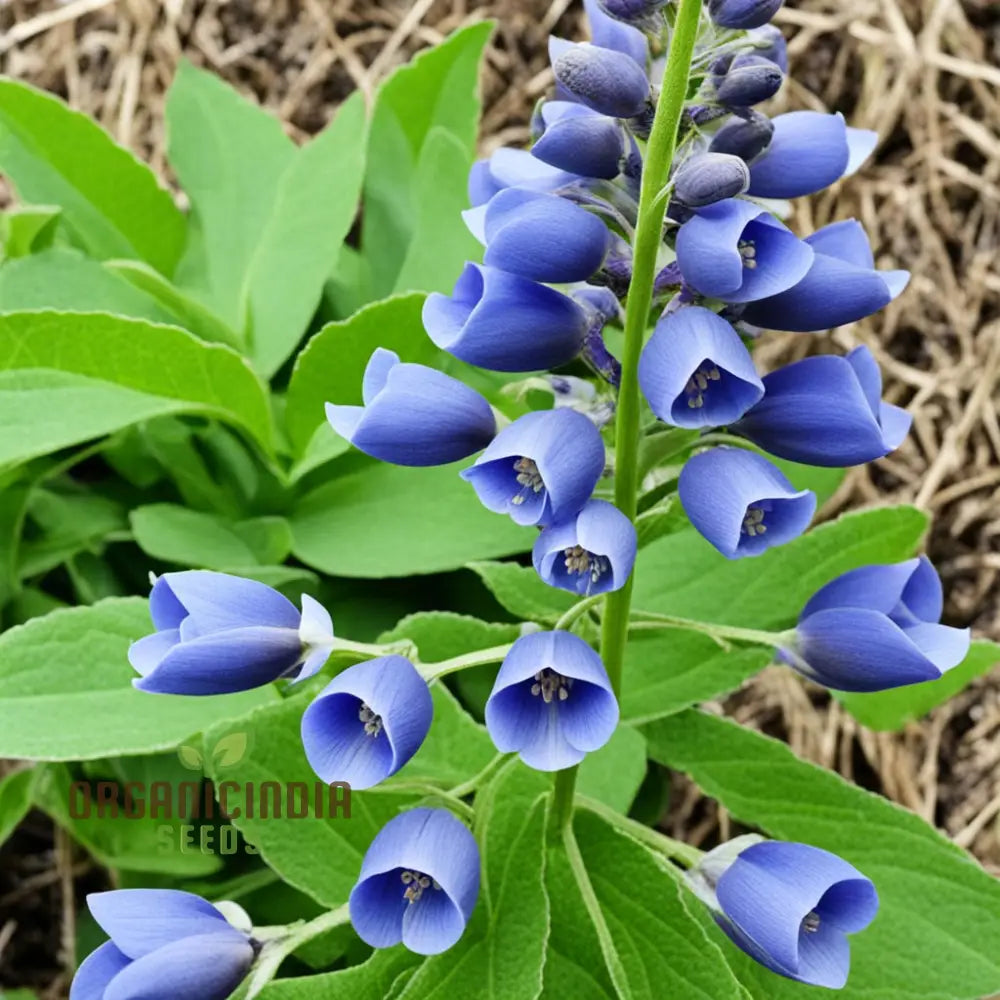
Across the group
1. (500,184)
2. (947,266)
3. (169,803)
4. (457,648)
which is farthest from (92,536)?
(947,266)

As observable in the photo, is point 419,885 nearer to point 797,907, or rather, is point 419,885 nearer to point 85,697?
point 797,907

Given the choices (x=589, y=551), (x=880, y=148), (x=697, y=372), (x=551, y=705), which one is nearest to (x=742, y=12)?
(x=697, y=372)

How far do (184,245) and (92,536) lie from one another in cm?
40

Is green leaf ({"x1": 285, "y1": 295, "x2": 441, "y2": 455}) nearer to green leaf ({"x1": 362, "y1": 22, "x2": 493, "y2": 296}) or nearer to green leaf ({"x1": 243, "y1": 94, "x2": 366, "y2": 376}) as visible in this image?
green leaf ({"x1": 243, "y1": 94, "x2": 366, "y2": 376})

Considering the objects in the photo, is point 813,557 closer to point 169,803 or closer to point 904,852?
point 904,852

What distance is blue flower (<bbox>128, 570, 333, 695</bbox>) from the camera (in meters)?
0.76

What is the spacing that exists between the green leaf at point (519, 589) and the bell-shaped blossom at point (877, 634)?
0.83 feet

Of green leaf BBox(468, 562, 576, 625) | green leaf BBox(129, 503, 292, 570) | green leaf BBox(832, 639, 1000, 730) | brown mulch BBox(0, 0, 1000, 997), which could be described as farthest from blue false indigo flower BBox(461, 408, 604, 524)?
brown mulch BBox(0, 0, 1000, 997)

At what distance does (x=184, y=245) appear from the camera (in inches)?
59.2

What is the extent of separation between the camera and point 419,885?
82cm

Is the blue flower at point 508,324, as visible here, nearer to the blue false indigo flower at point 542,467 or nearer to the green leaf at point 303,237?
the blue false indigo flower at point 542,467

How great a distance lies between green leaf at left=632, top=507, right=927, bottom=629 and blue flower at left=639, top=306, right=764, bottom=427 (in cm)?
45

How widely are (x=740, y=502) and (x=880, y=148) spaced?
Answer: 1.19 metres

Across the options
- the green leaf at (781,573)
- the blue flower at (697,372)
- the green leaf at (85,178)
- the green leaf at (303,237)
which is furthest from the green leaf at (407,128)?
the blue flower at (697,372)
